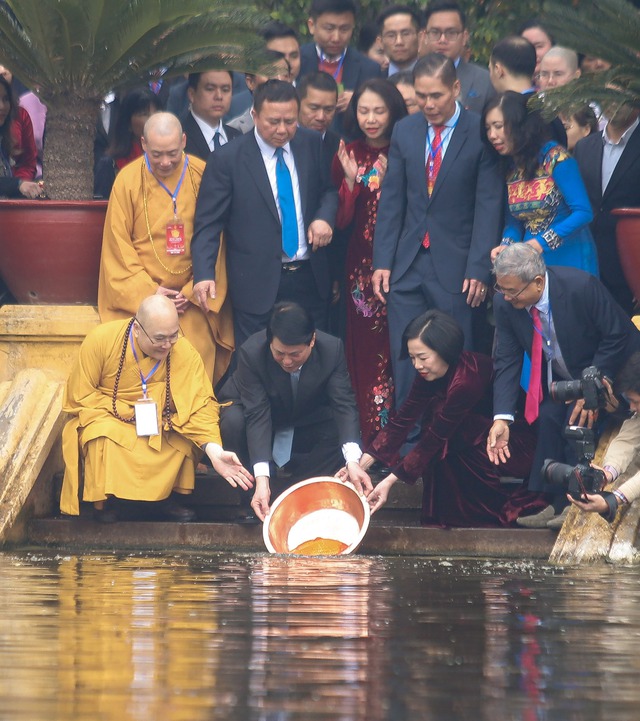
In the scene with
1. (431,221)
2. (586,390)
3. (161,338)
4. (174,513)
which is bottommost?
(174,513)

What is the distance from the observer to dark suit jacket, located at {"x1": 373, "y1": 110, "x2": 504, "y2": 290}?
9.04 meters

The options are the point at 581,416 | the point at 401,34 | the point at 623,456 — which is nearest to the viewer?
the point at 623,456

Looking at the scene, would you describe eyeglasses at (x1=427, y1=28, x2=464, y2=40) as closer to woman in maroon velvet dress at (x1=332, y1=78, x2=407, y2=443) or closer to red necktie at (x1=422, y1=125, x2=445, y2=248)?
woman in maroon velvet dress at (x1=332, y1=78, x2=407, y2=443)

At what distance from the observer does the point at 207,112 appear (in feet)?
32.8

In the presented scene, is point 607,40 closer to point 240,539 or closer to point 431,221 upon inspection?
point 431,221

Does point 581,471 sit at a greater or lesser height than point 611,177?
lesser

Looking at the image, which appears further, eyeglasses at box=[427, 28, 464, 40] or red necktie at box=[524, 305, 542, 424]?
eyeglasses at box=[427, 28, 464, 40]

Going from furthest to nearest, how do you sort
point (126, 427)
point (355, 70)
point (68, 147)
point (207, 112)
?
point (355, 70) → point (207, 112) → point (68, 147) → point (126, 427)

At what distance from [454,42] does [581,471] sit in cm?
345

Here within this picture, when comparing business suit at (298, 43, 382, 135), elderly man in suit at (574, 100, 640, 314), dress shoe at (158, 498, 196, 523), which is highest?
business suit at (298, 43, 382, 135)

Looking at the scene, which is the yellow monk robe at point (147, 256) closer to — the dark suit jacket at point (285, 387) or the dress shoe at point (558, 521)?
the dark suit jacket at point (285, 387)

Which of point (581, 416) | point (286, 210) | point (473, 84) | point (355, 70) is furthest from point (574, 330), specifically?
point (355, 70)

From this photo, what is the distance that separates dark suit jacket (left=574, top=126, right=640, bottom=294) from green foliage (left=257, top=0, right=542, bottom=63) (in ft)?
12.8

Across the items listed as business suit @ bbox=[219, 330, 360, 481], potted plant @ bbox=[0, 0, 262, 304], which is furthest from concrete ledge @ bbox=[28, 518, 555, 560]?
potted plant @ bbox=[0, 0, 262, 304]
